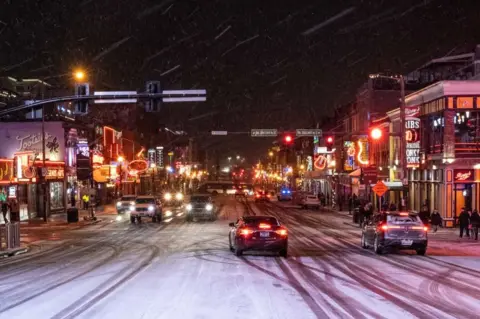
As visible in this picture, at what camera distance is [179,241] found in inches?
1225

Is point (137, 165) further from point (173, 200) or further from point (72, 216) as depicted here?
point (72, 216)

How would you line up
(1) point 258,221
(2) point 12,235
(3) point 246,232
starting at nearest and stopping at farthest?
(3) point 246,232 → (1) point 258,221 → (2) point 12,235

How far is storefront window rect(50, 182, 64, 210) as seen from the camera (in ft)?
194

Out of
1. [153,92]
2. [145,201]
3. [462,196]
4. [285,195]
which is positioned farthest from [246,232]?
[285,195]

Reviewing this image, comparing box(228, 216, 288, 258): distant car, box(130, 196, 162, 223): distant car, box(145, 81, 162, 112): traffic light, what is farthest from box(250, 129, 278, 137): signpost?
box(145, 81, 162, 112): traffic light

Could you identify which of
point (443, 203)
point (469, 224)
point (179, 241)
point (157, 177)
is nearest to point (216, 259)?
point (179, 241)

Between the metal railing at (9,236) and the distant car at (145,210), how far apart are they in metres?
20.3

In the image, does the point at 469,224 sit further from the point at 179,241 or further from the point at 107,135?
the point at 107,135

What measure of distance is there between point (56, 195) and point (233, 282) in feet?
152

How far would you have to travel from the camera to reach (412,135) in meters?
44.8

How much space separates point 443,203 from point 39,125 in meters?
35.2

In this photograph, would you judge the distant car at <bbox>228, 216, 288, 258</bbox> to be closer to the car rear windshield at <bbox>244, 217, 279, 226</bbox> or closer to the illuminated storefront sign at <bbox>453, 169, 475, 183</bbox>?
the car rear windshield at <bbox>244, 217, 279, 226</bbox>

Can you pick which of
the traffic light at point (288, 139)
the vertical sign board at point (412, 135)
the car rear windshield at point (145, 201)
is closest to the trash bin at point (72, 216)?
the car rear windshield at point (145, 201)

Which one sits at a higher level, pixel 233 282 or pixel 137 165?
pixel 137 165
